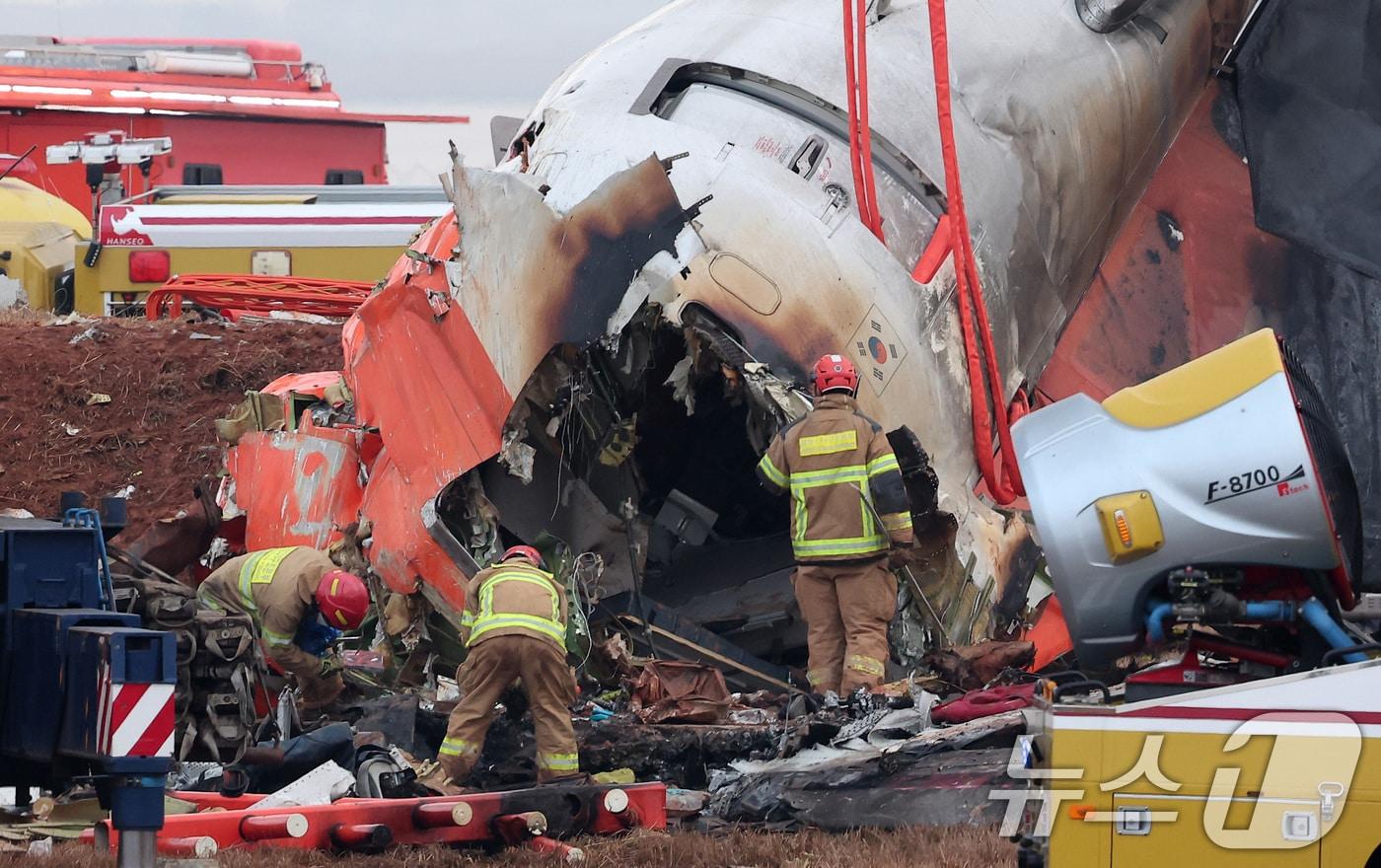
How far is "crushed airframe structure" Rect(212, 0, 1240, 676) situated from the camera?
27.0ft

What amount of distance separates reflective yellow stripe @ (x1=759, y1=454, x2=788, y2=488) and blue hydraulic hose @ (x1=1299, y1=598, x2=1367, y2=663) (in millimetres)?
3583

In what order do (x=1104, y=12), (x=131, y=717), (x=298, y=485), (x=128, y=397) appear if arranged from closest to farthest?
(x=131, y=717), (x=298, y=485), (x=1104, y=12), (x=128, y=397)

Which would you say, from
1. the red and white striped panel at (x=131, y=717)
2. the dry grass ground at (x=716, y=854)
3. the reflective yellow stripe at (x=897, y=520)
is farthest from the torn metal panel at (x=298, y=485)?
the red and white striped panel at (x=131, y=717)

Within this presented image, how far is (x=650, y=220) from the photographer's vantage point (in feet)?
26.7

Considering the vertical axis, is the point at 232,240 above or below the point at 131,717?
above

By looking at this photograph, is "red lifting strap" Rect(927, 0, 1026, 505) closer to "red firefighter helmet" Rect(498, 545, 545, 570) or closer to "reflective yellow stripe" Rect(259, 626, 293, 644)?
"red firefighter helmet" Rect(498, 545, 545, 570)

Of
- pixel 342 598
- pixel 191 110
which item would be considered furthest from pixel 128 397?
pixel 191 110

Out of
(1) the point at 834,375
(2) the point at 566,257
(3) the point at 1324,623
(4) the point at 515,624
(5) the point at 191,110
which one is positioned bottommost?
(3) the point at 1324,623

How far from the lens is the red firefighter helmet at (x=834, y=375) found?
26.5 feet

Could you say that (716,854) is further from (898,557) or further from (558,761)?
(898,557)

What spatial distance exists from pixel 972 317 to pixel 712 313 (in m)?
1.19

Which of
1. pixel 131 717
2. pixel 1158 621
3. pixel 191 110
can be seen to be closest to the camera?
pixel 1158 621

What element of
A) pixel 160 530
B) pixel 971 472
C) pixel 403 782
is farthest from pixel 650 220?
pixel 160 530

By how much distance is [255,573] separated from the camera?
829cm
